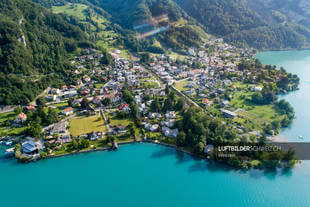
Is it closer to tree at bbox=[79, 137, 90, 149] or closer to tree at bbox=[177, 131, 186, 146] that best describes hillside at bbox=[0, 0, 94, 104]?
tree at bbox=[79, 137, 90, 149]

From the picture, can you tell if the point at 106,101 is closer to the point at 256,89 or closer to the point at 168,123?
the point at 168,123

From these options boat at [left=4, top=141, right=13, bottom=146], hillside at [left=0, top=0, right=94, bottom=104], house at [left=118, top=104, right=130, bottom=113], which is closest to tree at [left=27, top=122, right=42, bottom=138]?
boat at [left=4, top=141, right=13, bottom=146]

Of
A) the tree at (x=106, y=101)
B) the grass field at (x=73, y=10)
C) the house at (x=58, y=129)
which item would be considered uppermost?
the grass field at (x=73, y=10)

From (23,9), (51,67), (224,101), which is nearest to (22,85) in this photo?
(51,67)

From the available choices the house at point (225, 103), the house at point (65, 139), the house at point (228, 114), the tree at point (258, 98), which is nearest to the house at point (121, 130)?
the house at point (65, 139)

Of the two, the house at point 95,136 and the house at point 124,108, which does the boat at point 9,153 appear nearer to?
the house at point 95,136

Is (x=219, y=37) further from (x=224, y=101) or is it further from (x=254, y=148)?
(x=254, y=148)

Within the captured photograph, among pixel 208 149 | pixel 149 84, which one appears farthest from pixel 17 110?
pixel 208 149
